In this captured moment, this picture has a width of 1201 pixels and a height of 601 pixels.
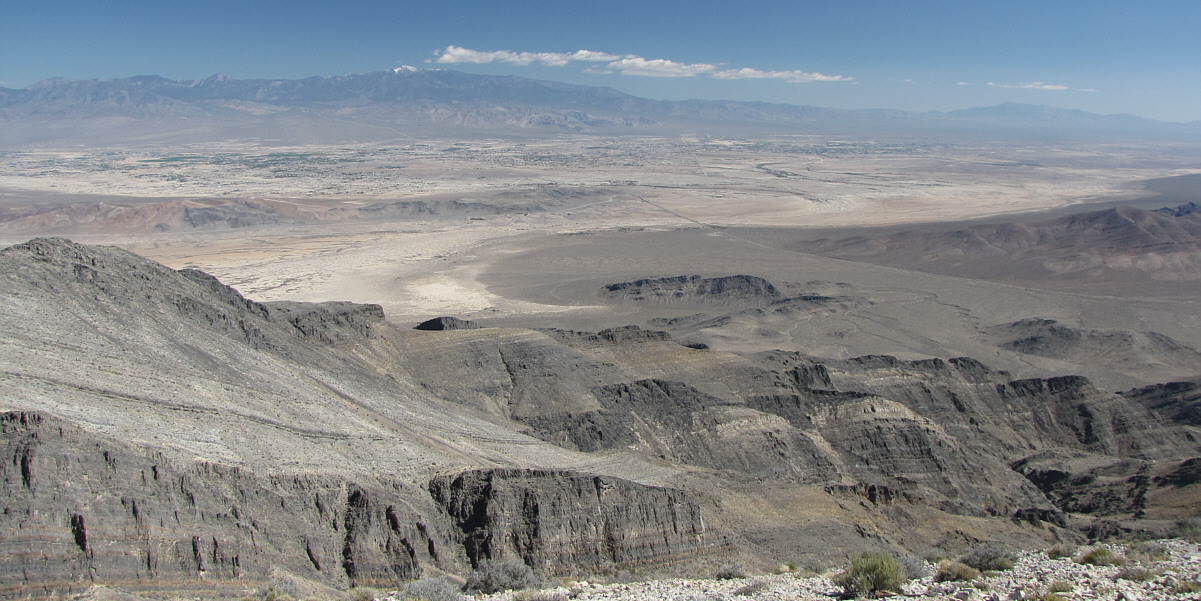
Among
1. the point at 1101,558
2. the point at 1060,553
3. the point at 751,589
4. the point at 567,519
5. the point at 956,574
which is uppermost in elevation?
the point at 956,574

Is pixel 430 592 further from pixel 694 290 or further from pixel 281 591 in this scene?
pixel 694 290

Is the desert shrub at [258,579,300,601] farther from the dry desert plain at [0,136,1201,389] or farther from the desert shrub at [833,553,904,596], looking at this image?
the dry desert plain at [0,136,1201,389]

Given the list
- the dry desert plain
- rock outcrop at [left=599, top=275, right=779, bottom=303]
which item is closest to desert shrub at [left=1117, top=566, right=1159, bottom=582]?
the dry desert plain

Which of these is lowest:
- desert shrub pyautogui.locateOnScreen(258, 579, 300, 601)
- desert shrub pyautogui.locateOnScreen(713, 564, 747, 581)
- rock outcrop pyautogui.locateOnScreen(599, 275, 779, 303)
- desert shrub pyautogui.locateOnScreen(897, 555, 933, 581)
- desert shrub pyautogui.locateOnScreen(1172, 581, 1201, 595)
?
rock outcrop pyautogui.locateOnScreen(599, 275, 779, 303)

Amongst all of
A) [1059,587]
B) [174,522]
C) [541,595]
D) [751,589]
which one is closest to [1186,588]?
[1059,587]

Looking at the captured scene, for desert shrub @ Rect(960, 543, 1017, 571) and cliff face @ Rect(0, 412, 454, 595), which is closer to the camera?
cliff face @ Rect(0, 412, 454, 595)

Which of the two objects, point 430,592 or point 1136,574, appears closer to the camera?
point 430,592

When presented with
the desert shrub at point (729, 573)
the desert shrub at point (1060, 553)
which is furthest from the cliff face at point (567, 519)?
the desert shrub at point (1060, 553)
